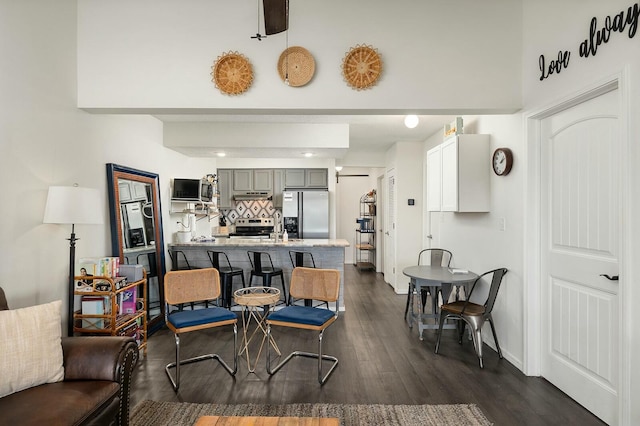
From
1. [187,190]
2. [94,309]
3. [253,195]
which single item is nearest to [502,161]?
[94,309]

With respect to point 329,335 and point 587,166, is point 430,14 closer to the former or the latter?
Result: point 587,166

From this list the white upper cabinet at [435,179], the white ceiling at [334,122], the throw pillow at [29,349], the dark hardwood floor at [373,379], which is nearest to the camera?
the throw pillow at [29,349]

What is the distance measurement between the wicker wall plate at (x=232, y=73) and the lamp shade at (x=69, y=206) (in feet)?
4.33

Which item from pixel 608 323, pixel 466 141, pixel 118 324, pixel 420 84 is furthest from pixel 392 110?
pixel 118 324

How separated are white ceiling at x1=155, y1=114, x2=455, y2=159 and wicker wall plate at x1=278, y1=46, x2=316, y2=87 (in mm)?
1504

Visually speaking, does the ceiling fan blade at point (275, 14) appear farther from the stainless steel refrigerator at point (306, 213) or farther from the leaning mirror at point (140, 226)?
the stainless steel refrigerator at point (306, 213)

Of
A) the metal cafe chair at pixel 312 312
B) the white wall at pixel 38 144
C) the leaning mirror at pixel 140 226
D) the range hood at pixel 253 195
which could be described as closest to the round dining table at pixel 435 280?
the metal cafe chair at pixel 312 312

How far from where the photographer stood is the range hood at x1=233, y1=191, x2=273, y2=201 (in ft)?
23.9

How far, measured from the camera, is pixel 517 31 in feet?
10.3

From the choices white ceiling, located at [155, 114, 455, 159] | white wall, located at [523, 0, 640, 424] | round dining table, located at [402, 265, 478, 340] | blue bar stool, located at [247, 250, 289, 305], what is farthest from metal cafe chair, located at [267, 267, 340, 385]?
white ceiling, located at [155, 114, 455, 159]

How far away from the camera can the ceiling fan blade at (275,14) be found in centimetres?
215

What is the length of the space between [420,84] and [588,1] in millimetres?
1183

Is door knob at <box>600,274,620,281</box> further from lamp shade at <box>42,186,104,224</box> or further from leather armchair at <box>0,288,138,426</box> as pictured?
lamp shade at <box>42,186,104,224</box>

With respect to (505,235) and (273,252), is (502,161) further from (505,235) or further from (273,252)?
(273,252)
